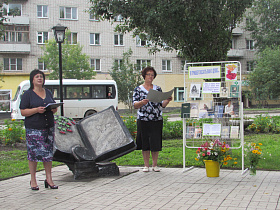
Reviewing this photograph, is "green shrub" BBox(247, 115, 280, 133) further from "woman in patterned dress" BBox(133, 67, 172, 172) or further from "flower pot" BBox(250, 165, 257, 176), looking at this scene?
"flower pot" BBox(250, 165, 257, 176)

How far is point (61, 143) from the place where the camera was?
23.5ft

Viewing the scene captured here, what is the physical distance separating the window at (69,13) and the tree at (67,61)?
6363mm

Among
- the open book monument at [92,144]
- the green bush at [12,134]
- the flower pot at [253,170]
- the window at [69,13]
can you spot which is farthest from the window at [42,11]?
the flower pot at [253,170]

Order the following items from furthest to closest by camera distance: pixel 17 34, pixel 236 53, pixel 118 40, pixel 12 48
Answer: pixel 236 53 < pixel 118 40 < pixel 17 34 < pixel 12 48

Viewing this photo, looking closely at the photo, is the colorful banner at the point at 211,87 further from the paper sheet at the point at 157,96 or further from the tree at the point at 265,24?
the tree at the point at 265,24

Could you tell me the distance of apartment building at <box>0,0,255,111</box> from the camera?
133ft

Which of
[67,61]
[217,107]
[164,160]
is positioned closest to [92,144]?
[164,160]

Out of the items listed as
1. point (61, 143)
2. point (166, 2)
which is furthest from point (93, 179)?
point (166, 2)

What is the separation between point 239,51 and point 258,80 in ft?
21.6

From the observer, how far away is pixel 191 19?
10336 millimetres

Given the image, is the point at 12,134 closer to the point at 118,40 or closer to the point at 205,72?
the point at 205,72

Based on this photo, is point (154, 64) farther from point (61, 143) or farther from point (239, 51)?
point (61, 143)

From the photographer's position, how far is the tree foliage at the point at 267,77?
142ft

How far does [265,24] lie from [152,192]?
49772 millimetres
